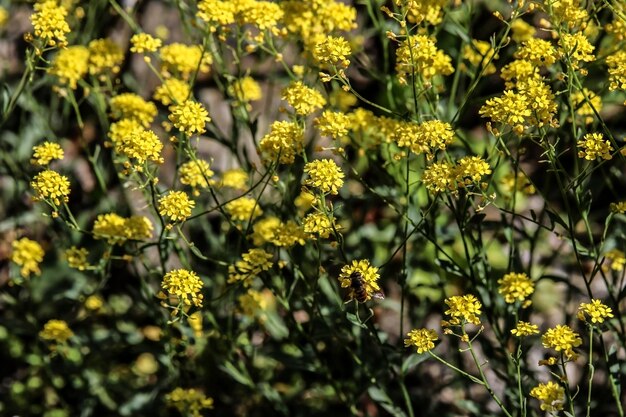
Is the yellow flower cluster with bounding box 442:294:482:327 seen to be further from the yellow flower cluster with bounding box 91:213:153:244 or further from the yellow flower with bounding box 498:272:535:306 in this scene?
the yellow flower cluster with bounding box 91:213:153:244

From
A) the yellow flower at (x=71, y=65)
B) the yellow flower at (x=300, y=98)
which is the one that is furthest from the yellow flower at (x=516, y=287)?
the yellow flower at (x=71, y=65)

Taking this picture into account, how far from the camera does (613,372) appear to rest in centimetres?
293

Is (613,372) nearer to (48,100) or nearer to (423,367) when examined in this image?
(423,367)

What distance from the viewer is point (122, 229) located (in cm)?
323

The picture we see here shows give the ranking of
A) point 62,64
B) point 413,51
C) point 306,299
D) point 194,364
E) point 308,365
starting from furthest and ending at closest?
1. point 194,364
2. point 62,64
3. point 308,365
4. point 306,299
5. point 413,51

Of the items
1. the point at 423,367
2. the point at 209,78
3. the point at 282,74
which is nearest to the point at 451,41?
the point at 282,74

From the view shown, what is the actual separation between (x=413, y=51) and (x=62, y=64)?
5.09ft

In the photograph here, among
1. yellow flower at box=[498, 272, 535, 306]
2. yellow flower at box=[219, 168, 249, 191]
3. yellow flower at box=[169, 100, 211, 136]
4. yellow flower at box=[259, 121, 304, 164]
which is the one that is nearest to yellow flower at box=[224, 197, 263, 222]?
yellow flower at box=[219, 168, 249, 191]

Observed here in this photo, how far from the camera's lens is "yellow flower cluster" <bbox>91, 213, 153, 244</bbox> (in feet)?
10.4

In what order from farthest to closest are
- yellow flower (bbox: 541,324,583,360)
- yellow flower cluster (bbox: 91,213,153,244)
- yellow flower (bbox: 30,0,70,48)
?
yellow flower cluster (bbox: 91,213,153,244)
yellow flower (bbox: 30,0,70,48)
yellow flower (bbox: 541,324,583,360)

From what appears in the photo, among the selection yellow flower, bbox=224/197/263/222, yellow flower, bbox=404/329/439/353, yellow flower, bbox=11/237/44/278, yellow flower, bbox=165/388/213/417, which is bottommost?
yellow flower, bbox=165/388/213/417

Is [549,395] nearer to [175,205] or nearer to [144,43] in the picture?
[175,205]

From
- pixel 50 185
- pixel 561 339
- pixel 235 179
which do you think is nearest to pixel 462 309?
pixel 561 339

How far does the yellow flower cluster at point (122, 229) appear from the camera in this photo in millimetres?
3176
